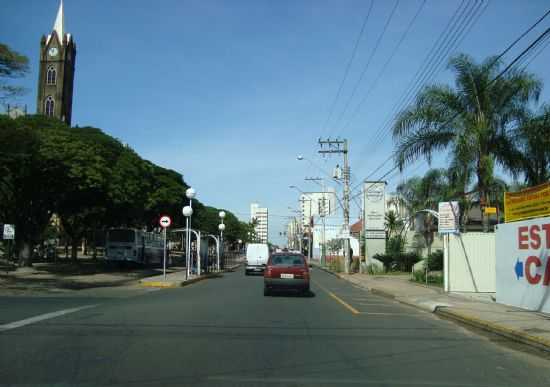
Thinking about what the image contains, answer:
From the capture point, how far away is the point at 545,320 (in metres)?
13.8

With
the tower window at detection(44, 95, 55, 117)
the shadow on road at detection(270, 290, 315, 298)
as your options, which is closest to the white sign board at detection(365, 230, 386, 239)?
the shadow on road at detection(270, 290, 315, 298)

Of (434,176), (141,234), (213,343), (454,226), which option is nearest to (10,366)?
(213,343)

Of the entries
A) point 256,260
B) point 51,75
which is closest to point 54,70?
point 51,75

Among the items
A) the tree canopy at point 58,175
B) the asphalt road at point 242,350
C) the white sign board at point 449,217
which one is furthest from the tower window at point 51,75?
the asphalt road at point 242,350

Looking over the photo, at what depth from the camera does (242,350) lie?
9133 mm

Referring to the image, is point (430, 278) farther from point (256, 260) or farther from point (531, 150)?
point (256, 260)

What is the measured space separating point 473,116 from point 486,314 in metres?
10.9

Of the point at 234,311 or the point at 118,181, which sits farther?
the point at 118,181

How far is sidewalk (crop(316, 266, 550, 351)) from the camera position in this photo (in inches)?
462

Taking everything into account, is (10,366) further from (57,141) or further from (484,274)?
(57,141)

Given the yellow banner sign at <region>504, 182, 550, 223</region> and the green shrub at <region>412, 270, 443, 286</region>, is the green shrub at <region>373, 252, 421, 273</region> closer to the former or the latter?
the green shrub at <region>412, 270, 443, 286</region>

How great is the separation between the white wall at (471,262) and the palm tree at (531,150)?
340 cm

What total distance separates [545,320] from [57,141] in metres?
25.0

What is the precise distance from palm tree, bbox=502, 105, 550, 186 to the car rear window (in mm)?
9864
